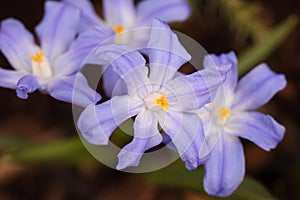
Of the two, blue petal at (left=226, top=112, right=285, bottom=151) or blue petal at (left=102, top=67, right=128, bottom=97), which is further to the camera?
blue petal at (left=226, top=112, right=285, bottom=151)

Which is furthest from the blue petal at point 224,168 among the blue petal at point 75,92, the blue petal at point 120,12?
the blue petal at point 120,12

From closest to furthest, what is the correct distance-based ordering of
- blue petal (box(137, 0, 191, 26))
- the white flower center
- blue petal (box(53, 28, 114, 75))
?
1. blue petal (box(53, 28, 114, 75))
2. the white flower center
3. blue petal (box(137, 0, 191, 26))

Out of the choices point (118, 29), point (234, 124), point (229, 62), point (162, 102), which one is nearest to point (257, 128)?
point (234, 124)

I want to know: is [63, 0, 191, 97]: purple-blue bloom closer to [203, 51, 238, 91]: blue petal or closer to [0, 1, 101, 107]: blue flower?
[0, 1, 101, 107]: blue flower

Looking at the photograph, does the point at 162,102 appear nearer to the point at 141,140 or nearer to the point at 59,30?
the point at 141,140

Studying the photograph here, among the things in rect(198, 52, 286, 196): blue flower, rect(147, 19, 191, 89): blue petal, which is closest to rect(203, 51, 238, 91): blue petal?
rect(198, 52, 286, 196): blue flower

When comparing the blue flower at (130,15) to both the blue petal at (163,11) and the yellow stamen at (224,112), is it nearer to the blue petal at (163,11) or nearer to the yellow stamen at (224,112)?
the blue petal at (163,11)
